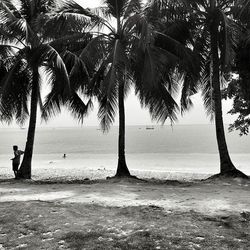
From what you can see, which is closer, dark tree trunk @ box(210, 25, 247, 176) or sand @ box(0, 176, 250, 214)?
sand @ box(0, 176, 250, 214)

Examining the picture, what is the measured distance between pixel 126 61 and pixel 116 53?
1.43 ft

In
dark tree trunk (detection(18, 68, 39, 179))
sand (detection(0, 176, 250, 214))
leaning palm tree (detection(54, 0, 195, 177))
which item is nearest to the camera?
sand (detection(0, 176, 250, 214))

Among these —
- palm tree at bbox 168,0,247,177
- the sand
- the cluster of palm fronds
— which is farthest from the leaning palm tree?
the sand

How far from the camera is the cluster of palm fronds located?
39.1 ft

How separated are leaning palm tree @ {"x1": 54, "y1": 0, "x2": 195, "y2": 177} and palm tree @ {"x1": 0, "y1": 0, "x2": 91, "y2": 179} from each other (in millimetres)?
1166

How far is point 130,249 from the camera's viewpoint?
4.67 meters

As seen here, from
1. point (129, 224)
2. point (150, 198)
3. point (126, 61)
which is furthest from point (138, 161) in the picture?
point (129, 224)

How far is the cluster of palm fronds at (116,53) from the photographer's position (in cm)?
1193

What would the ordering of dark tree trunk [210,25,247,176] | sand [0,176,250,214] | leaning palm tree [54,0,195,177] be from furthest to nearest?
1. dark tree trunk [210,25,247,176]
2. leaning palm tree [54,0,195,177]
3. sand [0,176,250,214]

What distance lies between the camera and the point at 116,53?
38.2 feet

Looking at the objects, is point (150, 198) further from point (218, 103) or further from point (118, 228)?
point (218, 103)

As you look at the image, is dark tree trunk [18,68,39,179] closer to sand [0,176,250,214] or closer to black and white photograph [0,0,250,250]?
black and white photograph [0,0,250,250]

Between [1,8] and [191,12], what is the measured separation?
6901mm

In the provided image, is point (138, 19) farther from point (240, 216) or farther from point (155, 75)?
point (240, 216)
